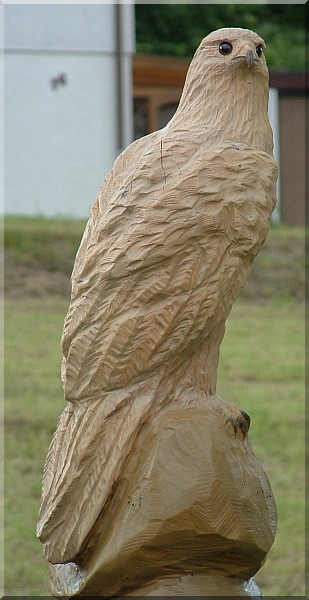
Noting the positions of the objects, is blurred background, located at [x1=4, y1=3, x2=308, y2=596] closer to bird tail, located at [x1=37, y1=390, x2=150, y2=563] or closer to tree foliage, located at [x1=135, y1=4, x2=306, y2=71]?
tree foliage, located at [x1=135, y1=4, x2=306, y2=71]

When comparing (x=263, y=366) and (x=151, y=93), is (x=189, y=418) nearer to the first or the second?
(x=151, y=93)

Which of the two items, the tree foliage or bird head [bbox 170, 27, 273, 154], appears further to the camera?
the tree foliage

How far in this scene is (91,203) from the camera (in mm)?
3627

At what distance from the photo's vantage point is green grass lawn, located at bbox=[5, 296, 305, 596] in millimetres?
3135

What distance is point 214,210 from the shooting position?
5.02 feet

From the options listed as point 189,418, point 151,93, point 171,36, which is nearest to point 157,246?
point 189,418

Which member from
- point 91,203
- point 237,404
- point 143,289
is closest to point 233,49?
point 143,289

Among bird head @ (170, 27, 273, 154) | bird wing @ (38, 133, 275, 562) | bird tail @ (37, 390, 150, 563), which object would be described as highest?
bird head @ (170, 27, 273, 154)

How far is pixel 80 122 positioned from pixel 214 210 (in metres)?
2.14

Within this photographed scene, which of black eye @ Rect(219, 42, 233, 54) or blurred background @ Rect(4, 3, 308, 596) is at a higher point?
black eye @ Rect(219, 42, 233, 54)

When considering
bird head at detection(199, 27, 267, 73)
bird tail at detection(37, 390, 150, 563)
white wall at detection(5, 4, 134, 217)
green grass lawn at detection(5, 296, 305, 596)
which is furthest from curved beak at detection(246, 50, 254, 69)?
green grass lawn at detection(5, 296, 305, 596)

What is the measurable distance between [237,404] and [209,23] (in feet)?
6.22

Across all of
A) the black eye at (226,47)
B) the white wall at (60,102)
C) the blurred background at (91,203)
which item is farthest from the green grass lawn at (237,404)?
the black eye at (226,47)

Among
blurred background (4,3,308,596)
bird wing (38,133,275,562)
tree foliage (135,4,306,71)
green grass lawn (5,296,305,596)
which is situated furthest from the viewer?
tree foliage (135,4,306,71)
